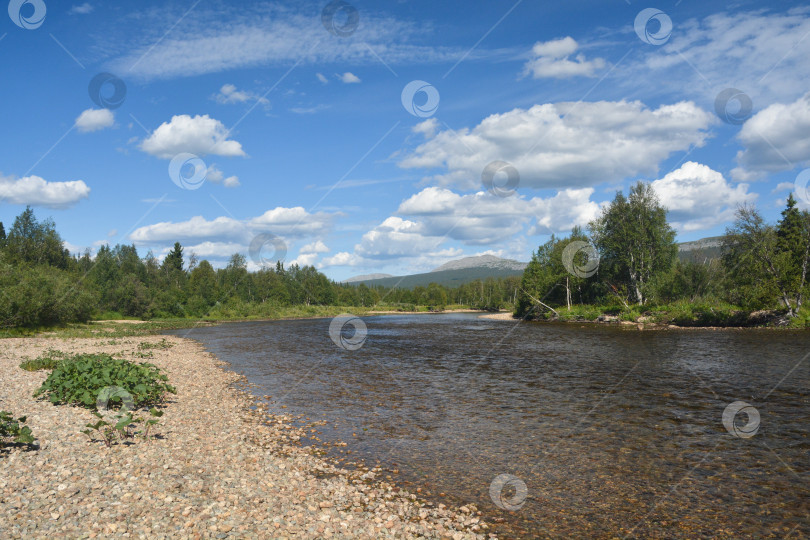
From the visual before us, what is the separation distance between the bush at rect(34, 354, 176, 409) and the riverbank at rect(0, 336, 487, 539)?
0.85m

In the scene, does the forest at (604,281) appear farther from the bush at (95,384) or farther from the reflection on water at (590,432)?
the bush at (95,384)

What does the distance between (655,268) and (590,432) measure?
76.7 m

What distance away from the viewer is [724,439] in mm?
17031

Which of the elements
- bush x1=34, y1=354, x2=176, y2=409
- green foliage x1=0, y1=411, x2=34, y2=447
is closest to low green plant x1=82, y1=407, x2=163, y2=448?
green foliage x1=0, y1=411, x2=34, y2=447

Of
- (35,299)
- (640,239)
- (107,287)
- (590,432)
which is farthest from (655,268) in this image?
(107,287)

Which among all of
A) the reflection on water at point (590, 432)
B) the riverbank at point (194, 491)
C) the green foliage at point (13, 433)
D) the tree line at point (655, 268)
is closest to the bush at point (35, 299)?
the reflection on water at point (590, 432)

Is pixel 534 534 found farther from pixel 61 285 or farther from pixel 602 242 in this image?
Answer: pixel 602 242

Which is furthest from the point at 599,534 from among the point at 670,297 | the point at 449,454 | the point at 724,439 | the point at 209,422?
the point at 670,297

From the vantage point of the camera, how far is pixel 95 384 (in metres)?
18.5

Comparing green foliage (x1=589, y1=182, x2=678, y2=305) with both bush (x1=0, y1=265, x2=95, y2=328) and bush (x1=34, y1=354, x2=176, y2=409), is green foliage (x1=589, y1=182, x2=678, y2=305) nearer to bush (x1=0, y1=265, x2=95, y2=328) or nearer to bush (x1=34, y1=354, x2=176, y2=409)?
bush (x1=34, y1=354, x2=176, y2=409)

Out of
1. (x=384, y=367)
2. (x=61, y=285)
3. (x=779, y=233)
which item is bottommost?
(x=384, y=367)

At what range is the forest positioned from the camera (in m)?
60.3

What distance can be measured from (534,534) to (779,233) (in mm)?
83895

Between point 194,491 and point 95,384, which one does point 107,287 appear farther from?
point 194,491
